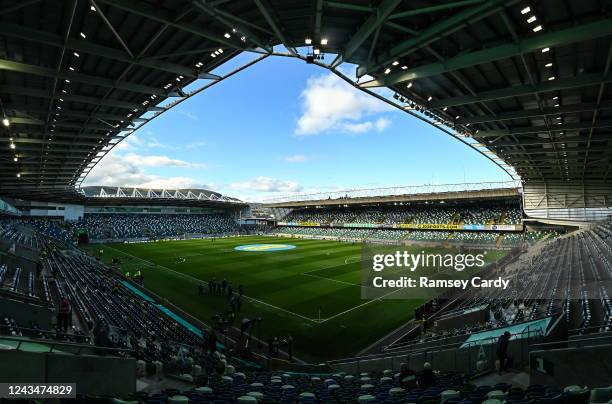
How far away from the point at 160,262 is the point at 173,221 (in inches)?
1942

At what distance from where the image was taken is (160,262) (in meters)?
39.7

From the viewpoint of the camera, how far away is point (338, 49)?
37.9 feet

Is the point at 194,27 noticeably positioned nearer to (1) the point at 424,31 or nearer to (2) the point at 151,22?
(2) the point at 151,22

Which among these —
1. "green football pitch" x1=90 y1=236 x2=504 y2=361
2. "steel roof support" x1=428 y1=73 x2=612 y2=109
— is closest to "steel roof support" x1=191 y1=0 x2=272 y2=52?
"steel roof support" x1=428 y1=73 x2=612 y2=109

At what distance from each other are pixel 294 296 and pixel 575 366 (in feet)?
63.0

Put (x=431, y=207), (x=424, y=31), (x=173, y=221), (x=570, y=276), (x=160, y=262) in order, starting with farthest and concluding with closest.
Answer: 1. (x=173, y=221)
2. (x=431, y=207)
3. (x=160, y=262)
4. (x=570, y=276)
5. (x=424, y=31)

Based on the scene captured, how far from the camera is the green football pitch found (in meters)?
17.9

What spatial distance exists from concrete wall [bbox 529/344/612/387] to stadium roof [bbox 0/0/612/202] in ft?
23.6

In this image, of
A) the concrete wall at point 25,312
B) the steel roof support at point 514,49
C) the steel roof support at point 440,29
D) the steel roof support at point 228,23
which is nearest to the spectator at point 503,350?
the steel roof support at point 514,49

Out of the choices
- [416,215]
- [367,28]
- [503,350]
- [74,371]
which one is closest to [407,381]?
[503,350]

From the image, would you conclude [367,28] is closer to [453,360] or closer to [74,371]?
[453,360]

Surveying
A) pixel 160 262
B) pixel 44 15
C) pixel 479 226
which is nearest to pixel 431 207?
pixel 479 226

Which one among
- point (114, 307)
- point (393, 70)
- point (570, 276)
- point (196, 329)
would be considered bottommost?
point (196, 329)

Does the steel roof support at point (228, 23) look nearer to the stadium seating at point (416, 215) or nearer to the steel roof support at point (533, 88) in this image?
the steel roof support at point (533, 88)
